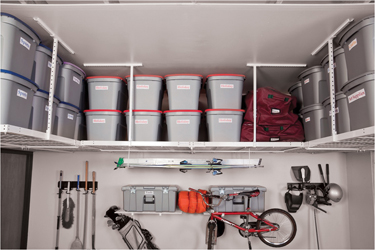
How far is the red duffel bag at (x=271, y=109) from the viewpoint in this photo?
2920mm

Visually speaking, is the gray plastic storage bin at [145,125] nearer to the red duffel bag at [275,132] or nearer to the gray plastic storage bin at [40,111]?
the gray plastic storage bin at [40,111]

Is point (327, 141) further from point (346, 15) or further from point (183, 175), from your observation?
point (183, 175)

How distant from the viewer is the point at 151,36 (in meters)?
2.27

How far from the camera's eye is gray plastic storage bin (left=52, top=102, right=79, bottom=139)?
255cm

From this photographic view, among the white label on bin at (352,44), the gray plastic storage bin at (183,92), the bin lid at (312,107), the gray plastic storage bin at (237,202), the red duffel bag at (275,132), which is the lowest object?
the gray plastic storage bin at (237,202)

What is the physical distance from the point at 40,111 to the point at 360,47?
97.8 inches

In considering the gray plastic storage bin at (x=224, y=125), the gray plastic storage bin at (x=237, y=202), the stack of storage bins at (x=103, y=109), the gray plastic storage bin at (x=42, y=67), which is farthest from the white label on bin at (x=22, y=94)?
the gray plastic storage bin at (x=237, y=202)

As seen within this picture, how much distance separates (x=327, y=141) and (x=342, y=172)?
1769 mm

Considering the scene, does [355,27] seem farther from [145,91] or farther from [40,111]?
[40,111]

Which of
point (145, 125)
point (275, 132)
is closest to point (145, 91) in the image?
point (145, 125)

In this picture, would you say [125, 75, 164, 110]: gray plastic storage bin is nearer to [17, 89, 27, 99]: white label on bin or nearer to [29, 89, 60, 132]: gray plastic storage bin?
[29, 89, 60, 132]: gray plastic storage bin

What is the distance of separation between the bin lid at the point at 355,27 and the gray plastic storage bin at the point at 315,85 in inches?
22.6

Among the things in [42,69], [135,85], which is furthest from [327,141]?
[42,69]

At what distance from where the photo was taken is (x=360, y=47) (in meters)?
1.82
